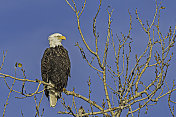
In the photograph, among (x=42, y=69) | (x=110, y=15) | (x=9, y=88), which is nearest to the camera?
(x=9, y=88)

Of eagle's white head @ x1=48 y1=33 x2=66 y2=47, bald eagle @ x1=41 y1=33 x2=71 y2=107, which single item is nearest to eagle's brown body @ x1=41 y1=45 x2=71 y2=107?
bald eagle @ x1=41 y1=33 x2=71 y2=107

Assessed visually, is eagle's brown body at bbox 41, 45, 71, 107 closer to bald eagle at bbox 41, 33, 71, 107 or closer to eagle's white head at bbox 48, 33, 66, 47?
bald eagle at bbox 41, 33, 71, 107

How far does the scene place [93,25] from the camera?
258 inches

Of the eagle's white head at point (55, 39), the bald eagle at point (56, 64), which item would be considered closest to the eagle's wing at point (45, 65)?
the bald eagle at point (56, 64)

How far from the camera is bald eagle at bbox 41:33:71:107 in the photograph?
872 cm

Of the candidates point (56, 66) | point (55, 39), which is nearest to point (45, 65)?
point (56, 66)

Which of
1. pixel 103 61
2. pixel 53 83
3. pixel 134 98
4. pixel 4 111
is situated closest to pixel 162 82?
pixel 134 98

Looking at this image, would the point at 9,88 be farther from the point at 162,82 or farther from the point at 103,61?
the point at 162,82

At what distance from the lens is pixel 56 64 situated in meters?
8.70

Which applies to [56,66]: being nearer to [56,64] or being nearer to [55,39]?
[56,64]

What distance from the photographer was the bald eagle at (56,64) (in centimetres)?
872

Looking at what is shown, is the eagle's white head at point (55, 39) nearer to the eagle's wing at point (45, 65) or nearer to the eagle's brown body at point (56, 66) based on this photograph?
the eagle's brown body at point (56, 66)

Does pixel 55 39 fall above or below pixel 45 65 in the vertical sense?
above

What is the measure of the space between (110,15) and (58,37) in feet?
8.44
